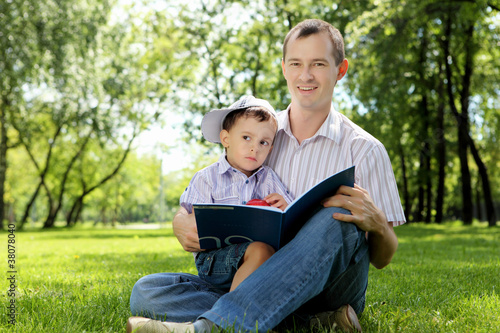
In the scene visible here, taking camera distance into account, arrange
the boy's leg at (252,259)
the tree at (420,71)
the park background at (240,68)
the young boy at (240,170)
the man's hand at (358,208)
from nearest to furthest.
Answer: the man's hand at (358,208)
the boy's leg at (252,259)
the young boy at (240,170)
the tree at (420,71)
the park background at (240,68)

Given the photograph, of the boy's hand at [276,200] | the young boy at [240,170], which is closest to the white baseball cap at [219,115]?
the young boy at [240,170]

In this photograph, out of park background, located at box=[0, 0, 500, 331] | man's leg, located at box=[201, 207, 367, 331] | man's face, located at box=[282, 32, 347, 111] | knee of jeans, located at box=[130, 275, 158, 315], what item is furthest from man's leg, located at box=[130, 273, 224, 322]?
park background, located at box=[0, 0, 500, 331]

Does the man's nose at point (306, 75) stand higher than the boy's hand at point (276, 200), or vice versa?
the man's nose at point (306, 75)

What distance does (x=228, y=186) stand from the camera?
280 cm

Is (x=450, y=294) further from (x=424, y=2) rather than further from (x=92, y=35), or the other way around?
(x=92, y=35)

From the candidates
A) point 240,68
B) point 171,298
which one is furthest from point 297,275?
point 240,68

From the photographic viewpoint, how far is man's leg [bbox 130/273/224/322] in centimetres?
252

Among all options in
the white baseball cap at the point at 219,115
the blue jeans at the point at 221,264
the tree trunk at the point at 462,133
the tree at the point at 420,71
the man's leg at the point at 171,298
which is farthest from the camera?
the tree trunk at the point at 462,133

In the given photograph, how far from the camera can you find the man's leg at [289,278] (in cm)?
200

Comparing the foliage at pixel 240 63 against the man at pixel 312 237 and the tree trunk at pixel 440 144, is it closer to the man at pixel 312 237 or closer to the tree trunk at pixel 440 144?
the tree trunk at pixel 440 144

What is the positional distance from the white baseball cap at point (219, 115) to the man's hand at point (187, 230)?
2.10 ft

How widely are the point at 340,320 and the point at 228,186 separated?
0.99 metres

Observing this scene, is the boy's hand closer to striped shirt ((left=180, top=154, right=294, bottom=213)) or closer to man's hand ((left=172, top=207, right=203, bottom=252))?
striped shirt ((left=180, top=154, right=294, bottom=213))

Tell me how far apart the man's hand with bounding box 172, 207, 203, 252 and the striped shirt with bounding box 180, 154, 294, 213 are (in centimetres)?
11
